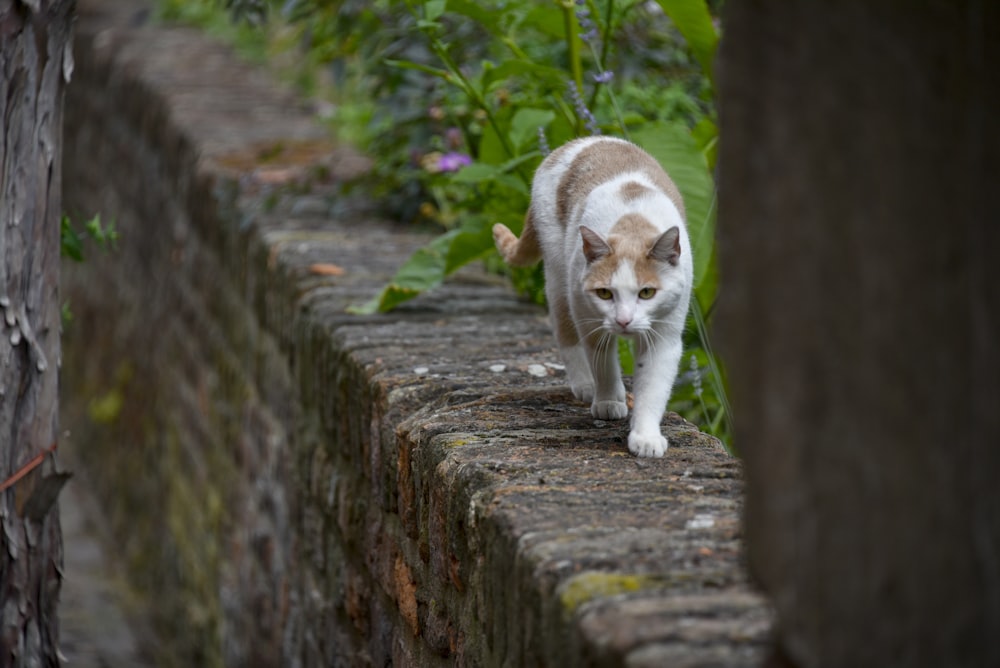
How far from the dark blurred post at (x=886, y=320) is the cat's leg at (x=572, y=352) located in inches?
53.4

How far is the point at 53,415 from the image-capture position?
270 centimetres

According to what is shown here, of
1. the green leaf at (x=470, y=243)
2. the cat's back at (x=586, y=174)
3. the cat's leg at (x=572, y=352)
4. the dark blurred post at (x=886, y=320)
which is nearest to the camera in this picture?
the dark blurred post at (x=886, y=320)

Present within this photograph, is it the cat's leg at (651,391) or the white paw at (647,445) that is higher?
the cat's leg at (651,391)

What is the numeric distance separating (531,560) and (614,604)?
0.73 ft

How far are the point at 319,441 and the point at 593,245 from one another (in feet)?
5.19

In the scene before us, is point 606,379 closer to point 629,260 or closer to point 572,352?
point 572,352

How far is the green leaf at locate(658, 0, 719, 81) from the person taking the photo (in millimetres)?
2842

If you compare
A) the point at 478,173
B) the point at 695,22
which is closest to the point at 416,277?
the point at 478,173

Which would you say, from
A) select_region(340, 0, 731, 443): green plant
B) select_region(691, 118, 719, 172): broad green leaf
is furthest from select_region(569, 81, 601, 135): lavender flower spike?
select_region(691, 118, 719, 172): broad green leaf

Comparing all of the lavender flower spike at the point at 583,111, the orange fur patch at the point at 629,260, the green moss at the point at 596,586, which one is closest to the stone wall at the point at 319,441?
the green moss at the point at 596,586

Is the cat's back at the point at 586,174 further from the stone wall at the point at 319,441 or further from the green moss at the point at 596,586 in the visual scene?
the green moss at the point at 596,586

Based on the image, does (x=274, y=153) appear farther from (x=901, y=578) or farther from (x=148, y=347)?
(x=901, y=578)

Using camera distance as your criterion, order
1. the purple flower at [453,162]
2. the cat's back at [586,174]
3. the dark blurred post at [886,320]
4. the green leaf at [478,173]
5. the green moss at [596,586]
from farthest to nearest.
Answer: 1. the purple flower at [453,162]
2. the green leaf at [478,173]
3. the cat's back at [586,174]
4. the green moss at [596,586]
5. the dark blurred post at [886,320]

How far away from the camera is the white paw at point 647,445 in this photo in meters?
2.08
